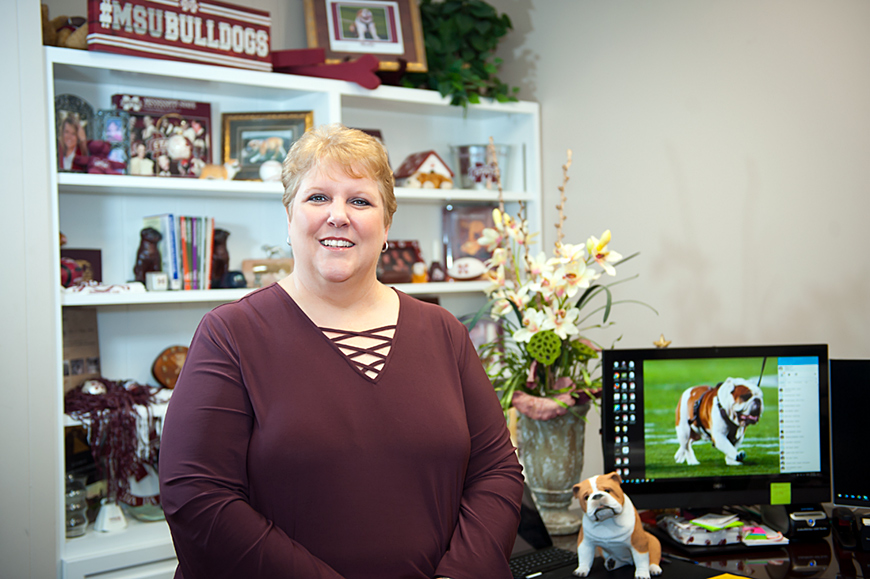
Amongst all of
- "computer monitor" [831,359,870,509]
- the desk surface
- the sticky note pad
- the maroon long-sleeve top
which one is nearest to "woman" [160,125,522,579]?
the maroon long-sleeve top

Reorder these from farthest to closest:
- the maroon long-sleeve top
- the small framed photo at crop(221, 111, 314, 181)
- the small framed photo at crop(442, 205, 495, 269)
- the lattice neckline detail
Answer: the small framed photo at crop(442, 205, 495, 269) → the small framed photo at crop(221, 111, 314, 181) → the lattice neckline detail → the maroon long-sleeve top

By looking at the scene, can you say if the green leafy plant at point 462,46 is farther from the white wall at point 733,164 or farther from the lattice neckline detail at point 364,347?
the lattice neckline detail at point 364,347

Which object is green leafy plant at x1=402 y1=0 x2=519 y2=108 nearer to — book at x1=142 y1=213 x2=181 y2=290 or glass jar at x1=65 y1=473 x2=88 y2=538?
book at x1=142 y1=213 x2=181 y2=290

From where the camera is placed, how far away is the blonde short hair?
1179 millimetres

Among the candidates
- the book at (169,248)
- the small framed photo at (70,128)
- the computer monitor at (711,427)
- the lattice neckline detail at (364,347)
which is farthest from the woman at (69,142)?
the computer monitor at (711,427)

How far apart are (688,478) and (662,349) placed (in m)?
0.30

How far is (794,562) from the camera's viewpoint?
1457mm

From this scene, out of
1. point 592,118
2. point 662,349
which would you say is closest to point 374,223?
point 662,349

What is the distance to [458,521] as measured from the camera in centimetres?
120

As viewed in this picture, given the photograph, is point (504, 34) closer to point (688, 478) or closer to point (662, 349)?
point (662, 349)

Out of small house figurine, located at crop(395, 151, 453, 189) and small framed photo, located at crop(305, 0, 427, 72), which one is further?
small house figurine, located at crop(395, 151, 453, 189)

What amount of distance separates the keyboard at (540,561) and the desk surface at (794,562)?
20 centimetres

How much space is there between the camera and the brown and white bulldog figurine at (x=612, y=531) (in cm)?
136

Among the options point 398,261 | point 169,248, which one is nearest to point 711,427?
point 398,261
